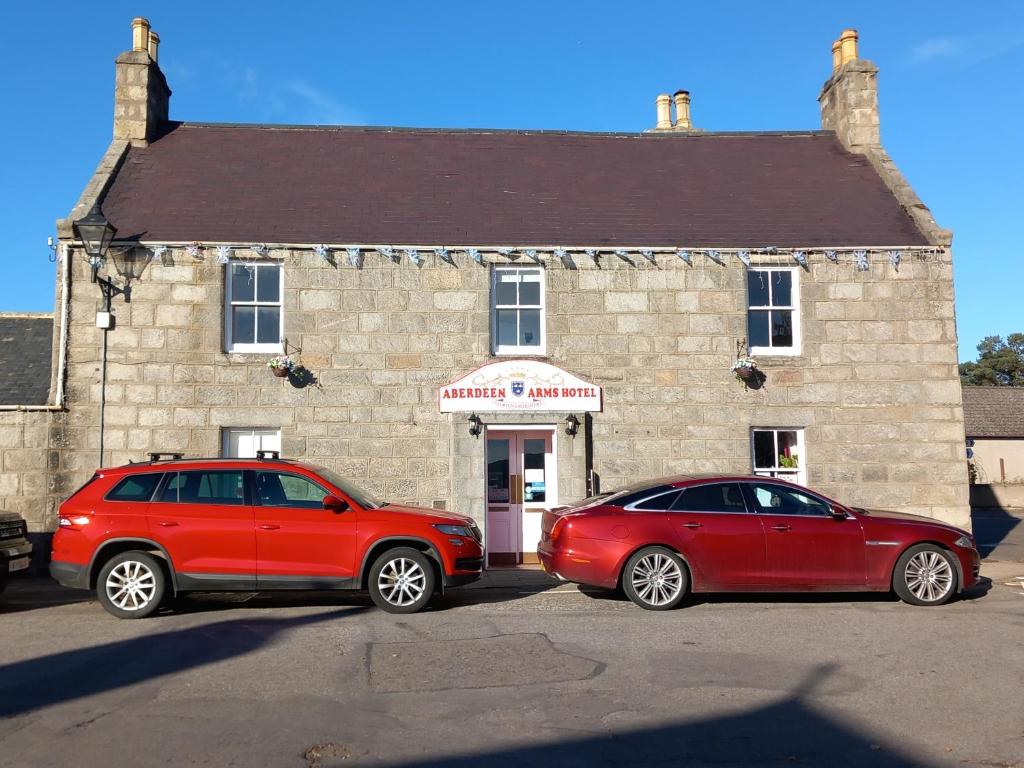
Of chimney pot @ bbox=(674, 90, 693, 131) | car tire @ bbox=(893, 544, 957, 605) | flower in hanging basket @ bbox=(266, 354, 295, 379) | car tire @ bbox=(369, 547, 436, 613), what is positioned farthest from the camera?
chimney pot @ bbox=(674, 90, 693, 131)

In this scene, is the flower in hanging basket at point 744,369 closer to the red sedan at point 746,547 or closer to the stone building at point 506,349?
the stone building at point 506,349

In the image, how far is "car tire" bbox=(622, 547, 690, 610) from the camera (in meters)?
9.68

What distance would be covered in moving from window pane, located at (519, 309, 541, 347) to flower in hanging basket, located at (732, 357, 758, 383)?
10.1 ft

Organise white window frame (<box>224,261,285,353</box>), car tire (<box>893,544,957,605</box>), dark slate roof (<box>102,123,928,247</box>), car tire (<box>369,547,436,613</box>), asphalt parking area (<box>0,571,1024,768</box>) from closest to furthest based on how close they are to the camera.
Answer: asphalt parking area (<box>0,571,1024,768</box>) < car tire (<box>369,547,436,613</box>) < car tire (<box>893,544,957,605</box>) < white window frame (<box>224,261,285,353</box>) < dark slate roof (<box>102,123,928,247</box>)

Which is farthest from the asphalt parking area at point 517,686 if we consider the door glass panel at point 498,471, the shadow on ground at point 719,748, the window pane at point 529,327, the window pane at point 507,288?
the window pane at point 507,288

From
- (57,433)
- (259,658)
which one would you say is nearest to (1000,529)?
(259,658)

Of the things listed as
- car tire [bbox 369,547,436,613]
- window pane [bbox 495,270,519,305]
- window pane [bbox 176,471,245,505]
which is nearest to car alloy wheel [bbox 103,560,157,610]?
window pane [bbox 176,471,245,505]

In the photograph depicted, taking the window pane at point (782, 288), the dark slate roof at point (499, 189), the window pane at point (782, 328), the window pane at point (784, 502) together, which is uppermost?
the dark slate roof at point (499, 189)

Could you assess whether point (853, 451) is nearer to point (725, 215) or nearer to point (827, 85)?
point (725, 215)

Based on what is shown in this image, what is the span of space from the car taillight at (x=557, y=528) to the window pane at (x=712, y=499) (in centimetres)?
125

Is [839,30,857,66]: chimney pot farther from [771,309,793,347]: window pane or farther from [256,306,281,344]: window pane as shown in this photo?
[256,306,281,344]: window pane

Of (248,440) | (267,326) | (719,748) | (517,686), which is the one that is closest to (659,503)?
(517,686)

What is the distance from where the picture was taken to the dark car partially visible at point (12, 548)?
9.98 metres

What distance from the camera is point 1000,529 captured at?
1914cm
